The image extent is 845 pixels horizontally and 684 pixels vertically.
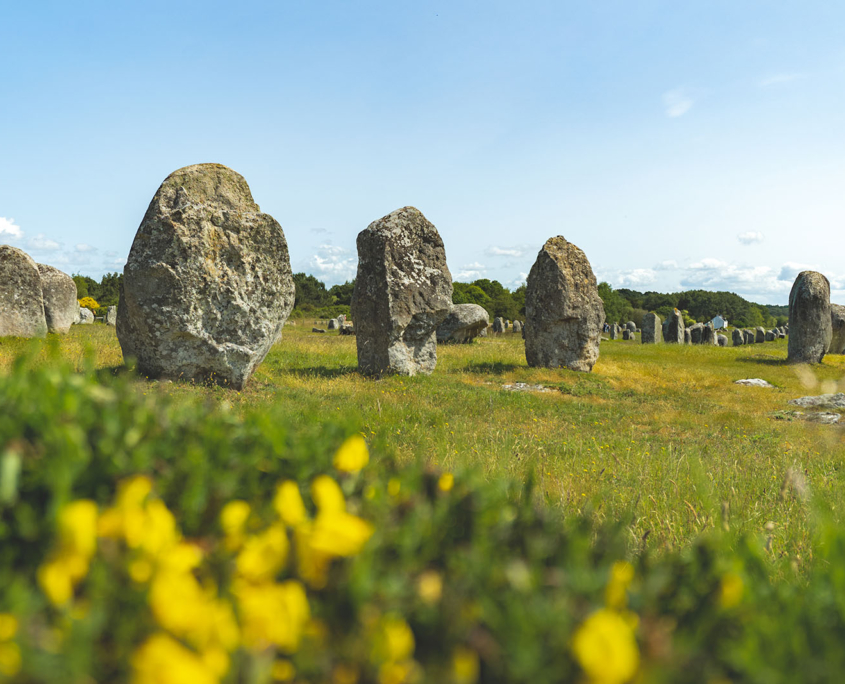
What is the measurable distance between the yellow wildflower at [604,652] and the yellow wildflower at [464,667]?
0.20 m

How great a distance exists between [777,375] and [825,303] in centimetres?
436

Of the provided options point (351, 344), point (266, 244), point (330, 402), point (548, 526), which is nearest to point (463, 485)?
point (548, 526)

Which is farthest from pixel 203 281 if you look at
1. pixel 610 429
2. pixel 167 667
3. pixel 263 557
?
pixel 167 667

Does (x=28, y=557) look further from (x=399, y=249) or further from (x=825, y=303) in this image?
(x=825, y=303)

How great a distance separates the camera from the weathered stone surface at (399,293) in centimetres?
1445

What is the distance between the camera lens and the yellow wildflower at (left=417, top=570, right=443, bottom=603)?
4.35 ft

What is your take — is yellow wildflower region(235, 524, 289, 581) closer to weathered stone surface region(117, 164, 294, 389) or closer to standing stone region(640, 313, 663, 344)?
weathered stone surface region(117, 164, 294, 389)

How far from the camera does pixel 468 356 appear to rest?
20.0 meters

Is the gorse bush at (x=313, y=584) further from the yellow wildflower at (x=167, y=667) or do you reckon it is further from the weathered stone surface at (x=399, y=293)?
the weathered stone surface at (x=399, y=293)

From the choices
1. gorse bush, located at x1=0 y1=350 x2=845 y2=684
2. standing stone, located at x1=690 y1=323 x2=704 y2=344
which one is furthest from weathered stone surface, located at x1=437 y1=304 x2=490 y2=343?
gorse bush, located at x1=0 y1=350 x2=845 y2=684

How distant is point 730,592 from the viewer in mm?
1522

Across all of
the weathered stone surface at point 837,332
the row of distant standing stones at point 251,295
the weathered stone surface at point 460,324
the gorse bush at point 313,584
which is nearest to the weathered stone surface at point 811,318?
the row of distant standing stones at point 251,295

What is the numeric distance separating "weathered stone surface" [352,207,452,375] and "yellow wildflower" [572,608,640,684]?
1317 cm

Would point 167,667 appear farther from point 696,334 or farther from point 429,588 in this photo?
point 696,334
